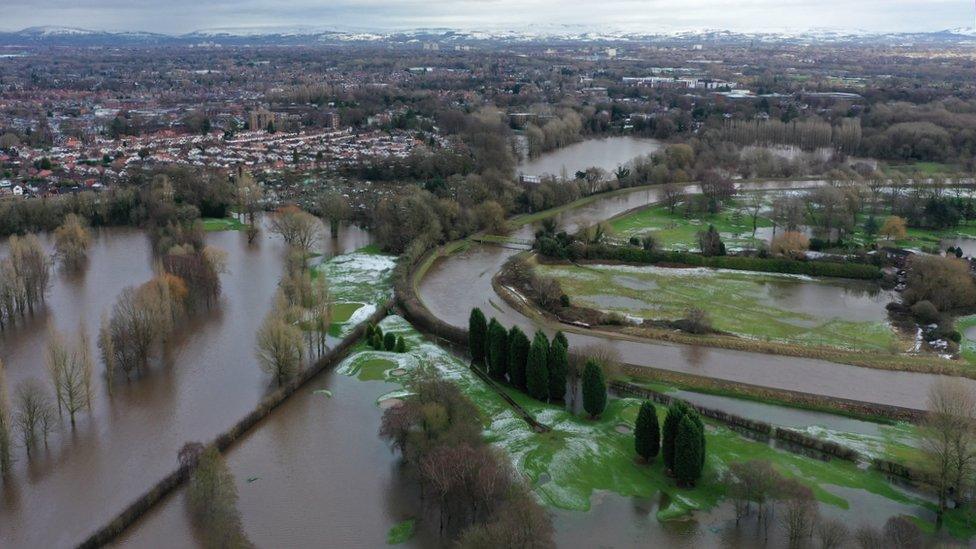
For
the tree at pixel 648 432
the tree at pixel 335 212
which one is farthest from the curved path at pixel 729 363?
the tree at pixel 335 212

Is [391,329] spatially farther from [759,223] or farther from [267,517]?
[759,223]

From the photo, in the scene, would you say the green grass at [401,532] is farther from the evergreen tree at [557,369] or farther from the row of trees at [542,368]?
the evergreen tree at [557,369]

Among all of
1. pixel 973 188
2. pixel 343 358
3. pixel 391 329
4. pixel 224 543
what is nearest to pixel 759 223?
pixel 973 188

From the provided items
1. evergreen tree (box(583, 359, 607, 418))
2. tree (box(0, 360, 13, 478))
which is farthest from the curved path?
tree (box(0, 360, 13, 478))

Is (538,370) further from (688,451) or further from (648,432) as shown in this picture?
(688,451)

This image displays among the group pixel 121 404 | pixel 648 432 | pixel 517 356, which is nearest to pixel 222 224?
pixel 121 404

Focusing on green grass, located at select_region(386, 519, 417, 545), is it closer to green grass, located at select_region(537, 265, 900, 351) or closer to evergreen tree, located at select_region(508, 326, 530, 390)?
evergreen tree, located at select_region(508, 326, 530, 390)

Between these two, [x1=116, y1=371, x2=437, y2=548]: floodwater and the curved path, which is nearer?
[x1=116, y1=371, x2=437, y2=548]: floodwater
